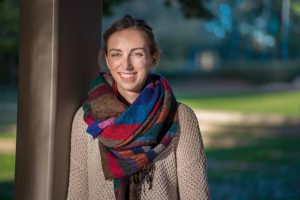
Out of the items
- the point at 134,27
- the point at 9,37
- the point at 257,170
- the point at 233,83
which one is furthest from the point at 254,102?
the point at 134,27

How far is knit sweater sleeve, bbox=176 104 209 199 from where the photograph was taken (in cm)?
213

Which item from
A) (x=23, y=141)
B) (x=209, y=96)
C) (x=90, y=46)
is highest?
(x=90, y=46)

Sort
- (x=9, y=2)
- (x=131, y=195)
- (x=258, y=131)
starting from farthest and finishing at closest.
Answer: (x=9, y=2) < (x=258, y=131) < (x=131, y=195)

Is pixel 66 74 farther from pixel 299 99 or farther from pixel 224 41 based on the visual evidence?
pixel 224 41

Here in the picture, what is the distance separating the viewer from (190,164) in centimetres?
212

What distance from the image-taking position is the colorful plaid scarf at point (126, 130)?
207cm

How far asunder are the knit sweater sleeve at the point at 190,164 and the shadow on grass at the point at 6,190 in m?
4.96

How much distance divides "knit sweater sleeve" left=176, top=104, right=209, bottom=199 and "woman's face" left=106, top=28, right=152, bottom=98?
0.24 metres

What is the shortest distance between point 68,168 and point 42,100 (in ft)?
0.95

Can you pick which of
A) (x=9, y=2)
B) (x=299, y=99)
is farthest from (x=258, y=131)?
(x=9, y=2)

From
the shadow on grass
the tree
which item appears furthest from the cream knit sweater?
the tree

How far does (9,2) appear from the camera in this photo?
19.6 metres

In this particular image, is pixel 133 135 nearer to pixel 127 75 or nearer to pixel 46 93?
pixel 127 75

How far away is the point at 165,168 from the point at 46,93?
52 cm
